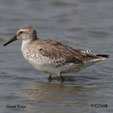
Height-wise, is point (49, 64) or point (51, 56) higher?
point (51, 56)

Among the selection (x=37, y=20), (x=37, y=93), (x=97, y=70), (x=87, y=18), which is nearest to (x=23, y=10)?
(x=37, y=20)

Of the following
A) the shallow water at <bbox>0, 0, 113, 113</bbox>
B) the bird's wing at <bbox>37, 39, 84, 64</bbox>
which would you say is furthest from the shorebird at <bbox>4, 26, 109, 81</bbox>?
the shallow water at <bbox>0, 0, 113, 113</bbox>

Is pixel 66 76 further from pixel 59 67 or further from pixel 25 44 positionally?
pixel 25 44

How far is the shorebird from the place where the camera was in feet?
36.9

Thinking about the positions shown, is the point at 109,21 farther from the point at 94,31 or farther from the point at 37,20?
the point at 37,20

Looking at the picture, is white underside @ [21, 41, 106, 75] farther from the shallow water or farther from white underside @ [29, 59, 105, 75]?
the shallow water

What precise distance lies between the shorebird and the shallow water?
403mm

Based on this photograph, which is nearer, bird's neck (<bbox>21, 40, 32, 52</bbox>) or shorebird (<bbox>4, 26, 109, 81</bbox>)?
shorebird (<bbox>4, 26, 109, 81</bbox>)

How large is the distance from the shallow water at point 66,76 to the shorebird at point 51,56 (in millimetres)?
403

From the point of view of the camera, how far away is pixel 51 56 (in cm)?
1128

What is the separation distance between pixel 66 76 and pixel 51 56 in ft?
4.15

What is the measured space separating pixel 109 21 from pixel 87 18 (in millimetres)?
931

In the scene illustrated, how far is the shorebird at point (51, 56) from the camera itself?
36.9 feet

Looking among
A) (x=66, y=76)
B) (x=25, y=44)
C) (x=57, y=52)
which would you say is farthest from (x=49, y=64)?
(x=66, y=76)
